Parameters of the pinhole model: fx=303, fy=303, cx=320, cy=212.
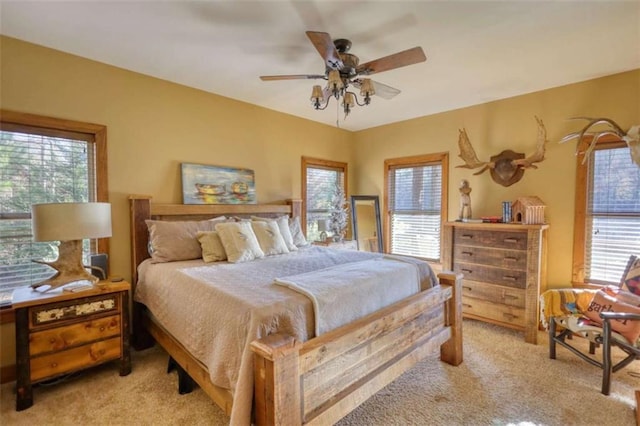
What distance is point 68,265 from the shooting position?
7.63ft

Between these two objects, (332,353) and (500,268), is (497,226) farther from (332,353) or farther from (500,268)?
(332,353)

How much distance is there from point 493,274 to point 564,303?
2.06 feet

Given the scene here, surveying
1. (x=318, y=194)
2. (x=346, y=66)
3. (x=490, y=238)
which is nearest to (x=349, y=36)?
(x=346, y=66)

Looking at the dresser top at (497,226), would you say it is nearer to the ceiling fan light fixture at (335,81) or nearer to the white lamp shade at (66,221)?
the ceiling fan light fixture at (335,81)

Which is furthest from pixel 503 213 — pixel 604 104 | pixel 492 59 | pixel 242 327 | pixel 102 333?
pixel 102 333

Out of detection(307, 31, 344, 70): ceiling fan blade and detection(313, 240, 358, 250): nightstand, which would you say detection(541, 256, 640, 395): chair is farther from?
detection(307, 31, 344, 70): ceiling fan blade

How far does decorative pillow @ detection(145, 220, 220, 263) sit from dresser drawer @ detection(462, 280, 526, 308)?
292cm

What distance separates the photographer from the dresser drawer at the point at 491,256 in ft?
10.1

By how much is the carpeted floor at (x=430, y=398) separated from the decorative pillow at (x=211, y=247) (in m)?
0.97

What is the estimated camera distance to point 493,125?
3.71 meters

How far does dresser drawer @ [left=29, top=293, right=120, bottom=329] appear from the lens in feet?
6.75

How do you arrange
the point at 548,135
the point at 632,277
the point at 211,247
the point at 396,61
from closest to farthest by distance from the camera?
the point at 396,61
the point at 632,277
the point at 211,247
the point at 548,135

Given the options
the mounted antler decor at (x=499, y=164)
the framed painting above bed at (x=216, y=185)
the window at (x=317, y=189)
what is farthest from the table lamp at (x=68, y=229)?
the mounted antler decor at (x=499, y=164)

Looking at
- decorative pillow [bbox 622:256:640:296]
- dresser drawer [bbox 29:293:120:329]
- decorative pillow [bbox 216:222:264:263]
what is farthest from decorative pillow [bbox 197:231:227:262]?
decorative pillow [bbox 622:256:640:296]
